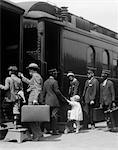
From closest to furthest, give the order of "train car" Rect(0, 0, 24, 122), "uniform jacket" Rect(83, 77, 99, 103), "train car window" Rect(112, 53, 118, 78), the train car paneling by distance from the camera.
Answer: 1. "train car" Rect(0, 0, 24, 122)
2. "uniform jacket" Rect(83, 77, 99, 103)
3. the train car paneling
4. "train car window" Rect(112, 53, 118, 78)

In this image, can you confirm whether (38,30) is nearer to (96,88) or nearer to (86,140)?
(96,88)

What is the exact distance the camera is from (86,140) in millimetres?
8492

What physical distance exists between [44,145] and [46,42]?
350 cm

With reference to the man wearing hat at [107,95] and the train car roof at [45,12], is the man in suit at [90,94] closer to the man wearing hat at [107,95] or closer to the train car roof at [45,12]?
the man wearing hat at [107,95]

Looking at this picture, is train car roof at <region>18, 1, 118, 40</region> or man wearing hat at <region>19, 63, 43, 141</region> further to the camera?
train car roof at <region>18, 1, 118, 40</region>

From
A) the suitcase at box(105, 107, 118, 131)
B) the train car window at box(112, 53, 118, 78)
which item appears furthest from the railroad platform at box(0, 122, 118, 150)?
the train car window at box(112, 53, 118, 78)

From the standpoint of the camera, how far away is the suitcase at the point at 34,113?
317 inches

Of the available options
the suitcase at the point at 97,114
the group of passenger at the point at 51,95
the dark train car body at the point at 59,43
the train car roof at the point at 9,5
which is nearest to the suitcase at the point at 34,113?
the group of passenger at the point at 51,95

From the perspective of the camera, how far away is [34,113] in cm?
810

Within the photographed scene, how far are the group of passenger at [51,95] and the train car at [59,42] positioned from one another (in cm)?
40

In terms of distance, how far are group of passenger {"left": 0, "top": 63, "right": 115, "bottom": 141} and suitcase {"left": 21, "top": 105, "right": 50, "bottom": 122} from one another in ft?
0.95

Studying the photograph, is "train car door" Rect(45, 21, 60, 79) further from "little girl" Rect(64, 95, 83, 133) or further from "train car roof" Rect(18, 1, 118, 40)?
"little girl" Rect(64, 95, 83, 133)

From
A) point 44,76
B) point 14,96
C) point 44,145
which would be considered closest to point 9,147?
point 44,145

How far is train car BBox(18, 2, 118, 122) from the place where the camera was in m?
9.94
